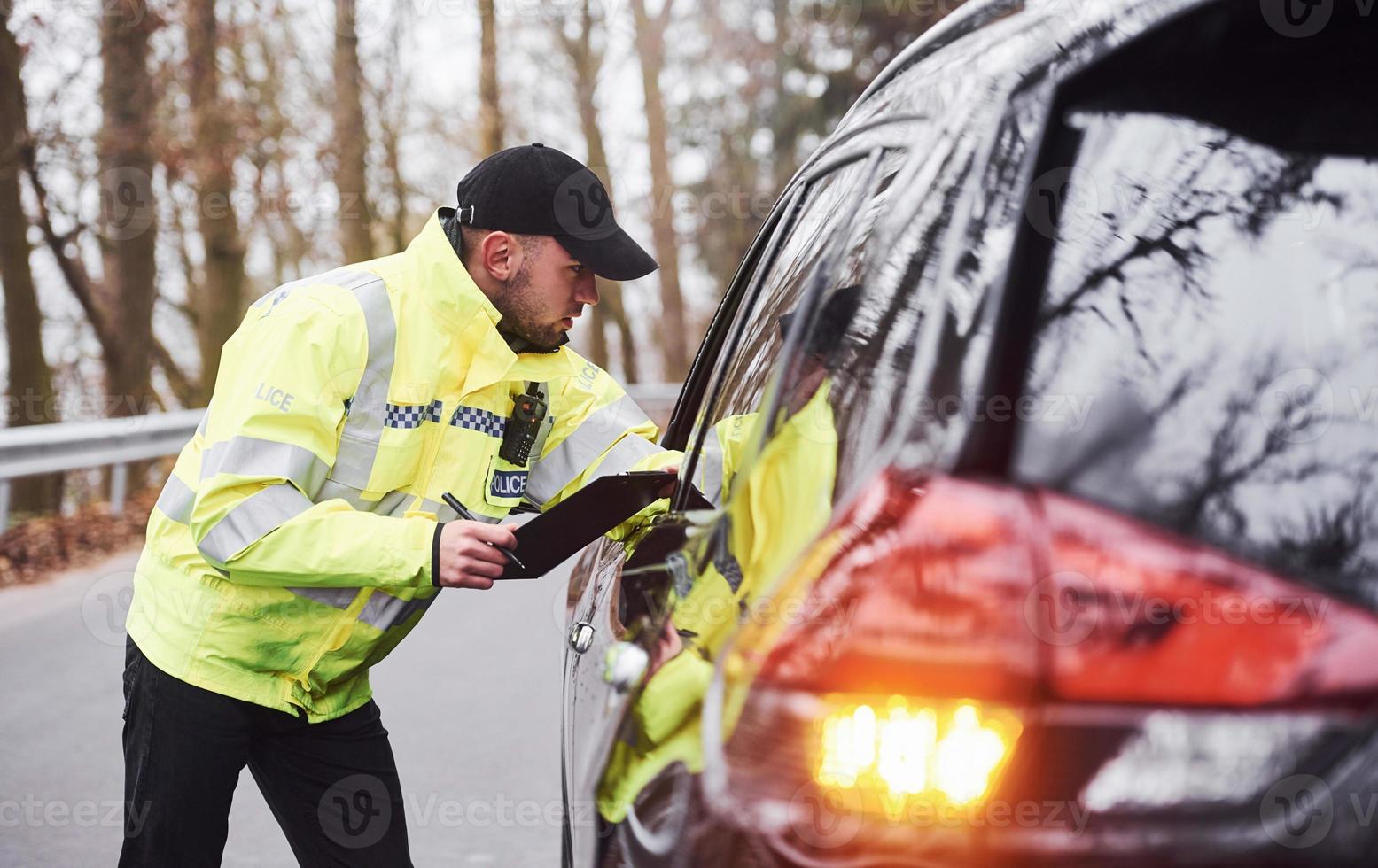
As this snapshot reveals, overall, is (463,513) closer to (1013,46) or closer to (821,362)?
(821,362)

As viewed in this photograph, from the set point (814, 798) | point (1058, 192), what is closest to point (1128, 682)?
point (814, 798)

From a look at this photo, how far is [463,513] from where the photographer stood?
2568 millimetres

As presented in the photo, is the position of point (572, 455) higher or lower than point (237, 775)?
higher

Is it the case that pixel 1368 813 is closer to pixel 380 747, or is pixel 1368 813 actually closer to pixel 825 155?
pixel 825 155

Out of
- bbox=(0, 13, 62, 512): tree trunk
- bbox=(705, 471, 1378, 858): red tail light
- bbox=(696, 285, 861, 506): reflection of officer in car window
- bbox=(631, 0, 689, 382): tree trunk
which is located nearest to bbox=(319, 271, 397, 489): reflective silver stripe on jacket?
bbox=(696, 285, 861, 506): reflection of officer in car window

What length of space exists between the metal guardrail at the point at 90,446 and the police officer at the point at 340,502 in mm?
7439

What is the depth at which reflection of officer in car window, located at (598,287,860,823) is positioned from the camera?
1.39 meters

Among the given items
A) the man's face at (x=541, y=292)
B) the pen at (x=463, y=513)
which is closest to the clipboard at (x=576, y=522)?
the pen at (x=463, y=513)

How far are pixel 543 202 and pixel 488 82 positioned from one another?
20308 mm

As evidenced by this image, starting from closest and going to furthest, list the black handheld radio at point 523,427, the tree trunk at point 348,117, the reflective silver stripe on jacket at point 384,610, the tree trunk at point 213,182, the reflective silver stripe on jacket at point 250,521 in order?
the reflective silver stripe on jacket at point 250,521, the reflective silver stripe on jacket at point 384,610, the black handheld radio at point 523,427, the tree trunk at point 213,182, the tree trunk at point 348,117

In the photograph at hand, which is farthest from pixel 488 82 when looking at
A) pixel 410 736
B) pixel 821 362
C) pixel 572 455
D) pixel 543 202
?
pixel 821 362

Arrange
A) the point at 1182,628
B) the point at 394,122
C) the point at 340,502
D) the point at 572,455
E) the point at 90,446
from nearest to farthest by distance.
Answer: the point at 1182,628
the point at 340,502
the point at 572,455
the point at 90,446
the point at 394,122

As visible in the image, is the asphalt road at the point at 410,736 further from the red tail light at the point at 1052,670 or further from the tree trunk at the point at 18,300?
the tree trunk at the point at 18,300

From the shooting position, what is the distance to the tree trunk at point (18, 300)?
12414 millimetres
